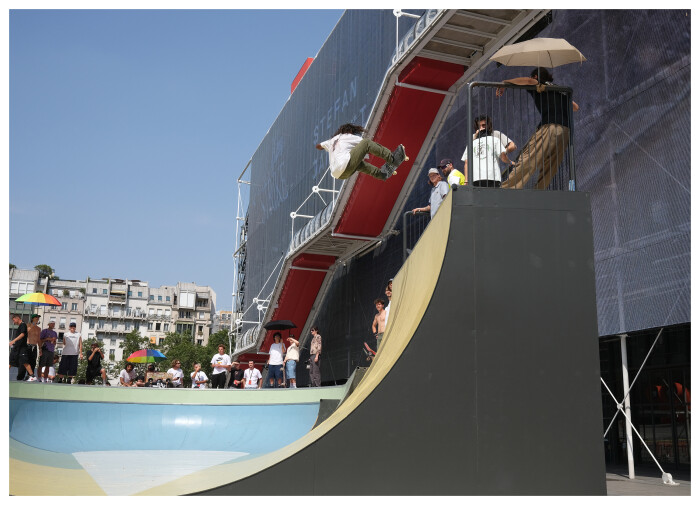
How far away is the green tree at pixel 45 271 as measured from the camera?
94.8 m

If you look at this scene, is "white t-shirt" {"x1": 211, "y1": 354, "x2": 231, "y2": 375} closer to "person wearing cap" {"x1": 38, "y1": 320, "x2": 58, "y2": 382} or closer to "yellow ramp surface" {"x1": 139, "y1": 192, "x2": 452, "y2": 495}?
"person wearing cap" {"x1": 38, "y1": 320, "x2": 58, "y2": 382}

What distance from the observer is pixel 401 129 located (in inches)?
526

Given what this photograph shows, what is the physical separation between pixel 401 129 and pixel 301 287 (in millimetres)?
7800

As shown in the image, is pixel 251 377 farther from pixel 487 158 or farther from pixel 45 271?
pixel 45 271

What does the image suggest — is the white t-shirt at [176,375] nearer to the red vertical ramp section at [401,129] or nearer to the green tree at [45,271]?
the red vertical ramp section at [401,129]

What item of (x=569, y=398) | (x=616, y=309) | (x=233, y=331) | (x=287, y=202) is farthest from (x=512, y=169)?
(x=233, y=331)

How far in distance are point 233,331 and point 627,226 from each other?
2588 cm

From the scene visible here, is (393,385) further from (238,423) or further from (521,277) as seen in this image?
(238,423)

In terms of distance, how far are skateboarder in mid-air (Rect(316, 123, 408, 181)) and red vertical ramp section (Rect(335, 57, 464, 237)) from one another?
197 inches

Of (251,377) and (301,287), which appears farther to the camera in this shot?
(301,287)

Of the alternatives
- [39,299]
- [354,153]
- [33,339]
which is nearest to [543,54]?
[354,153]

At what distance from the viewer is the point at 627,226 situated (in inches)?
339

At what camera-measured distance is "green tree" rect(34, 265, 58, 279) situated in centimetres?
9481

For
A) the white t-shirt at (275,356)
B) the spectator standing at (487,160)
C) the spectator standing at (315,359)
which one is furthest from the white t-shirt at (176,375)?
the spectator standing at (487,160)
